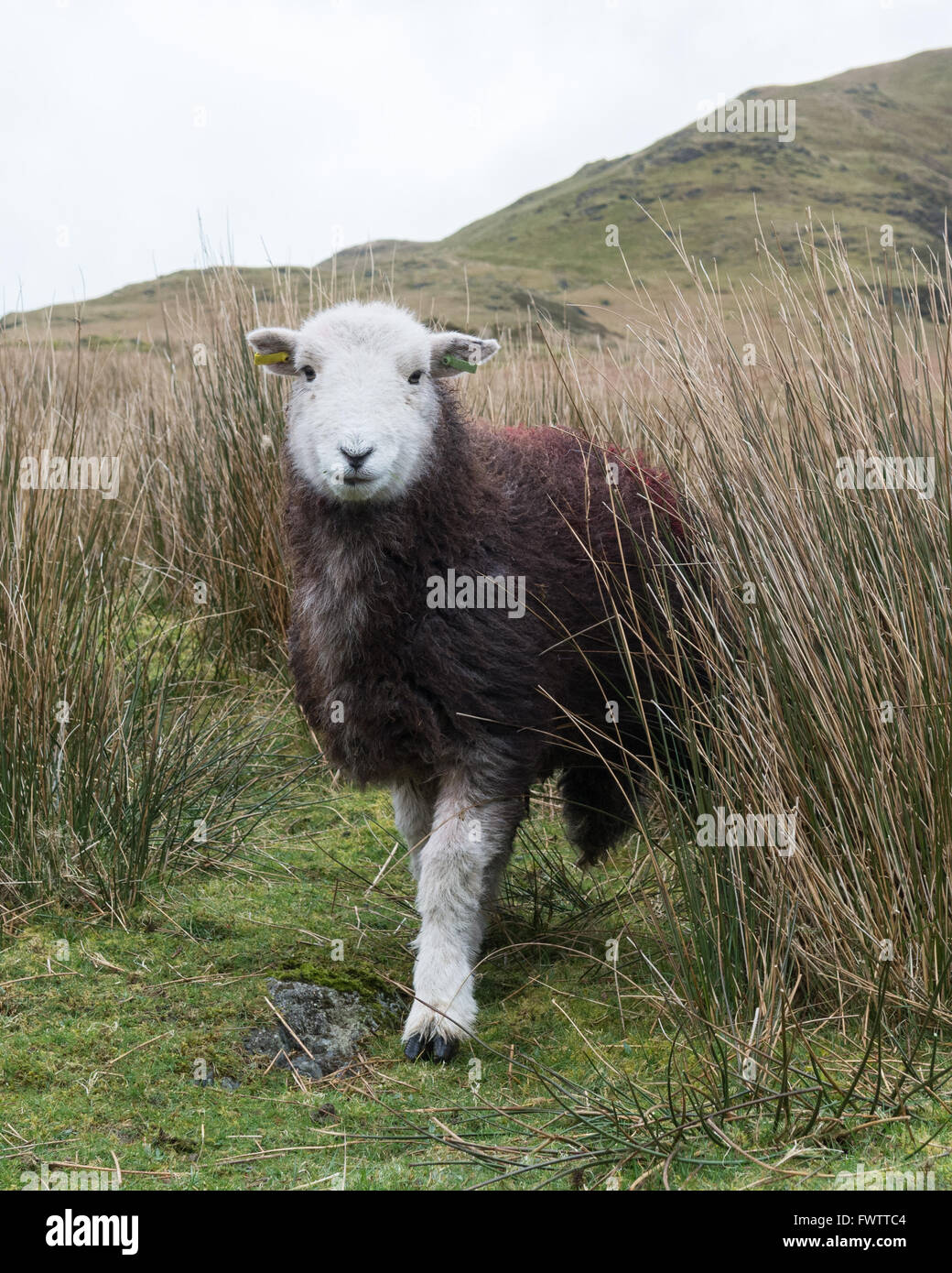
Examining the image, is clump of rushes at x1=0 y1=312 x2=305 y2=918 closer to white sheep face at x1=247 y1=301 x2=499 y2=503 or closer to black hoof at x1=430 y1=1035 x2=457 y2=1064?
white sheep face at x1=247 y1=301 x2=499 y2=503

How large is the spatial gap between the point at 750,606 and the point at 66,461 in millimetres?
2647

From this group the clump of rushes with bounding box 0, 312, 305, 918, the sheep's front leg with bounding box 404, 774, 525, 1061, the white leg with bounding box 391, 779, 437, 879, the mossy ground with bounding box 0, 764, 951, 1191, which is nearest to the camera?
the mossy ground with bounding box 0, 764, 951, 1191

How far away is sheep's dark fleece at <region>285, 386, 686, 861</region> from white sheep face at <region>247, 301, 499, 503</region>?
0.32 ft

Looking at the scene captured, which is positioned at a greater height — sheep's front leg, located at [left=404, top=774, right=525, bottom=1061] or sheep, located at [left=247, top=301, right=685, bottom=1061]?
sheep, located at [left=247, top=301, right=685, bottom=1061]

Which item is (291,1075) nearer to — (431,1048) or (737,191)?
(431,1048)

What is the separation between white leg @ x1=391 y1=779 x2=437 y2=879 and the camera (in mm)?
4316

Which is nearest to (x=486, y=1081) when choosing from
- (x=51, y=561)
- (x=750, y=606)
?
(x=750, y=606)

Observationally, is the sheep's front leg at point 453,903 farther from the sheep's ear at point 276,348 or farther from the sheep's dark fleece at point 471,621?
the sheep's ear at point 276,348

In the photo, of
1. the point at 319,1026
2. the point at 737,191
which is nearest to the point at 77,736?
the point at 319,1026

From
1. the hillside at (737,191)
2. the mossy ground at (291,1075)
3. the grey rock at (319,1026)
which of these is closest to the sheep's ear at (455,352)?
the mossy ground at (291,1075)

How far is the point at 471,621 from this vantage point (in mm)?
3906

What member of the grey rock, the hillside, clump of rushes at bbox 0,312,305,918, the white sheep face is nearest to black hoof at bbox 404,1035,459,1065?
the grey rock

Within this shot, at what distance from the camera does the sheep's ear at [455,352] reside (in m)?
4.20

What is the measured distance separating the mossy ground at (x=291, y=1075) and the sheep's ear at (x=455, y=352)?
6.51 ft
